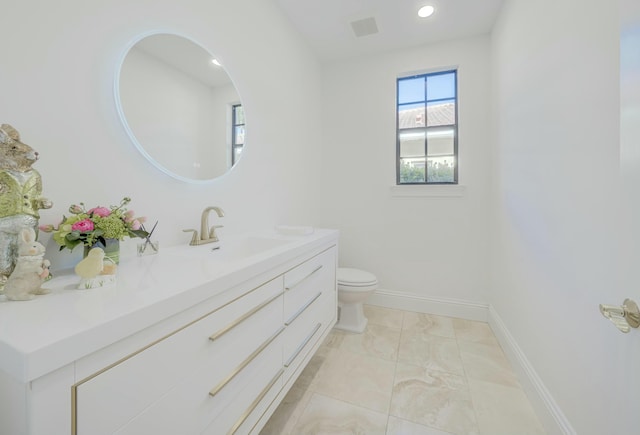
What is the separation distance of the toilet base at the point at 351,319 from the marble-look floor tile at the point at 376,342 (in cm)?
6

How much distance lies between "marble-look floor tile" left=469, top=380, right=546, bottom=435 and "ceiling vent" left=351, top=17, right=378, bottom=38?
2.83 m

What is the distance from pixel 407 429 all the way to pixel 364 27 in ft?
9.60

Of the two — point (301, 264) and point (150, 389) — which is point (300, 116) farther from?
point (150, 389)

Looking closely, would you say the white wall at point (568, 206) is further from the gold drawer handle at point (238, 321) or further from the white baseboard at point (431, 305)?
the gold drawer handle at point (238, 321)

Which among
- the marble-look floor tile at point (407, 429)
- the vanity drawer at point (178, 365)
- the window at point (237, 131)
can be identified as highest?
the window at point (237, 131)

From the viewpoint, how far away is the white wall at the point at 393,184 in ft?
8.20

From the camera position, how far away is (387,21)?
2.29 m

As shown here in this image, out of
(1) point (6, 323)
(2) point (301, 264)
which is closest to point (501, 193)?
(2) point (301, 264)

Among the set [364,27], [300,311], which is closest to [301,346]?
[300,311]

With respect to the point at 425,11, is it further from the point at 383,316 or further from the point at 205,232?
the point at 383,316

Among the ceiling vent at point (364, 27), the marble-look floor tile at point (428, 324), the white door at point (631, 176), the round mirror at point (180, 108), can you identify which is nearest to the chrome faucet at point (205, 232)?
the round mirror at point (180, 108)

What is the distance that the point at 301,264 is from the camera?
141 cm

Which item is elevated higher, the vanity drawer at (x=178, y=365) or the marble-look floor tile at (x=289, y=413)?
the vanity drawer at (x=178, y=365)

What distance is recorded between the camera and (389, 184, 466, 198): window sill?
8.33ft
